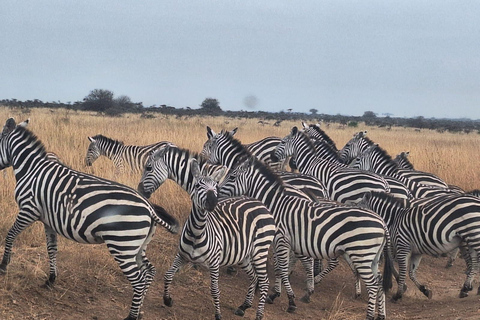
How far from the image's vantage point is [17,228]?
5172 millimetres

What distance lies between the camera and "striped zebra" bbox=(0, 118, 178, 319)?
4582 mm

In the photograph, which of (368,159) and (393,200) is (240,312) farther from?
(368,159)

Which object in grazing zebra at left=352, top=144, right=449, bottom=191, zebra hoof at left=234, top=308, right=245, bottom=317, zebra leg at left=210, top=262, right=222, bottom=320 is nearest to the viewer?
zebra leg at left=210, top=262, right=222, bottom=320

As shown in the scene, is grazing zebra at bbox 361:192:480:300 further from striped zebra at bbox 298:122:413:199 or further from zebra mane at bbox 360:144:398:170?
zebra mane at bbox 360:144:398:170

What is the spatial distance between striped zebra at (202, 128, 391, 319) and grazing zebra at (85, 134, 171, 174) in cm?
445

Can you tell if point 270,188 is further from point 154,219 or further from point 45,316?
point 45,316

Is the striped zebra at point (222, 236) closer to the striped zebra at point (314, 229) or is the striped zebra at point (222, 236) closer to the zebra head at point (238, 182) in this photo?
the striped zebra at point (314, 229)

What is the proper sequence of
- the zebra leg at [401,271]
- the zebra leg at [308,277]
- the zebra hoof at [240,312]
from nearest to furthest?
1. the zebra hoof at [240,312]
2. the zebra leg at [308,277]
3. the zebra leg at [401,271]

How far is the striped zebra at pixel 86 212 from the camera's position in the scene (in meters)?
4.58

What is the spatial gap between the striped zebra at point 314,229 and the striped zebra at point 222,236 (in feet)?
1.65

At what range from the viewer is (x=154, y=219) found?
4836 mm

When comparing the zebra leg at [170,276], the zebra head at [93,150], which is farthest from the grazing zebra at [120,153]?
the zebra leg at [170,276]

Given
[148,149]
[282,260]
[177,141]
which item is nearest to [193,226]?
[282,260]

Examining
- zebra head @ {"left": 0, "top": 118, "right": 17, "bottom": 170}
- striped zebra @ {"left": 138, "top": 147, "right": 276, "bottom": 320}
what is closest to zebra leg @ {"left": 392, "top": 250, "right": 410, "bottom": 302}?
striped zebra @ {"left": 138, "top": 147, "right": 276, "bottom": 320}
